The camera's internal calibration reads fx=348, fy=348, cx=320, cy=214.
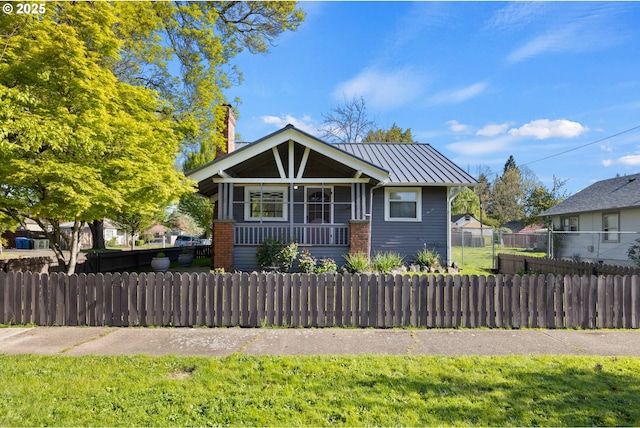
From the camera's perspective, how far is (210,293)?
6.96 m

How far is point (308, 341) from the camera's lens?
590 cm

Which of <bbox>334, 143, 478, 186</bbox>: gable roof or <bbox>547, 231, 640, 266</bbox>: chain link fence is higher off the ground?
<bbox>334, 143, 478, 186</bbox>: gable roof

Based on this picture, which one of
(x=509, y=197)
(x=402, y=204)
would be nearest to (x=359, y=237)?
(x=402, y=204)

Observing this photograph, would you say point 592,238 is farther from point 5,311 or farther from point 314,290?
point 5,311

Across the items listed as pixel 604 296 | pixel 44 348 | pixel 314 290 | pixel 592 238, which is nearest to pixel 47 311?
pixel 44 348

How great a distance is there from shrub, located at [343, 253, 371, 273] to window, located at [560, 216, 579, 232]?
22136 mm

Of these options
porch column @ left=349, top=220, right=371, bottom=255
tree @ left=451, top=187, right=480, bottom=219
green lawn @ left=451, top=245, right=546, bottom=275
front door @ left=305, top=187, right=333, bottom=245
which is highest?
tree @ left=451, top=187, right=480, bottom=219

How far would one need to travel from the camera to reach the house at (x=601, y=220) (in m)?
19.5

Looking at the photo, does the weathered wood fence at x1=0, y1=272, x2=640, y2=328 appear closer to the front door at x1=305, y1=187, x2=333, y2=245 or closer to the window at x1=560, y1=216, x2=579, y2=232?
the front door at x1=305, y1=187, x2=333, y2=245

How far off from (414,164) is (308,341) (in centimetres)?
1210

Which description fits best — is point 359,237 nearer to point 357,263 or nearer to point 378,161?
point 357,263

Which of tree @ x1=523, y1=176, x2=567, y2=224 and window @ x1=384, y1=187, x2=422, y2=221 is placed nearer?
window @ x1=384, y1=187, x2=422, y2=221

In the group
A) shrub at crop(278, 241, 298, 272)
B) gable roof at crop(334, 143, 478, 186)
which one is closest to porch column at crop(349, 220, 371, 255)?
shrub at crop(278, 241, 298, 272)

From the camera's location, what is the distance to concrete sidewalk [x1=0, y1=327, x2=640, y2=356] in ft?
17.6
